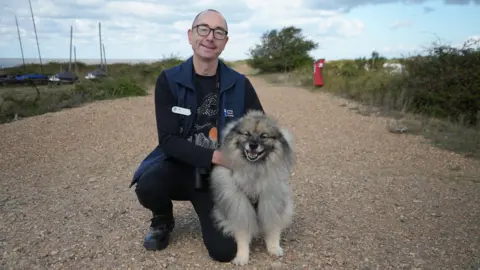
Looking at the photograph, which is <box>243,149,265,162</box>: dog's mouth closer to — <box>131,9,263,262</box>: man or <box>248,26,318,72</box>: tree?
<box>131,9,263,262</box>: man

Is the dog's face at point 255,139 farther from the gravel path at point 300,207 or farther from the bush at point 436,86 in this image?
the bush at point 436,86

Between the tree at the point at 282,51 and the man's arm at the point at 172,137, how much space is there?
2642 centimetres

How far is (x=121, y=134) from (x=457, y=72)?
7603 mm

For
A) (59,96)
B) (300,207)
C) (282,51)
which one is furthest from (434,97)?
(282,51)

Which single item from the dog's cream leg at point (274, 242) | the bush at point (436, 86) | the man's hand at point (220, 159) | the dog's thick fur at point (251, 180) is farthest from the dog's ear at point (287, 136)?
the bush at point (436, 86)

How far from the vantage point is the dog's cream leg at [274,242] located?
313cm

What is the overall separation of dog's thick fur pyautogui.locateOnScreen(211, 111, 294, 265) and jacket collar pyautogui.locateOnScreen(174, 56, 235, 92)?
33 centimetres

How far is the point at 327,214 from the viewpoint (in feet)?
13.2

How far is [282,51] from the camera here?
30438 millimetres

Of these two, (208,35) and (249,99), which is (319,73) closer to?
(249,99)

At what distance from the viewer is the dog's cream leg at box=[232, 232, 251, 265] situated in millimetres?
3027

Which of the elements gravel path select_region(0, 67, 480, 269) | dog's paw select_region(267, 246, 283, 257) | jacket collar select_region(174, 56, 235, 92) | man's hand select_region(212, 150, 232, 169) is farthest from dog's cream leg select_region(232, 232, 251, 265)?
jacket collar select_region(174, 56, 235, 92)

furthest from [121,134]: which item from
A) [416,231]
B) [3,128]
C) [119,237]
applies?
[416,231]

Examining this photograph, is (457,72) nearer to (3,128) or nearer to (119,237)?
(119,237)
